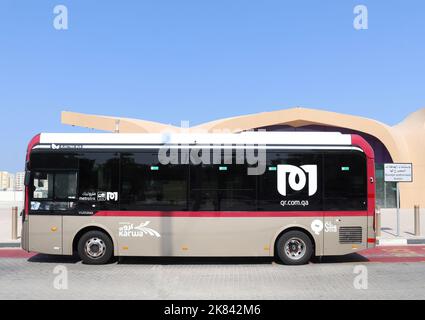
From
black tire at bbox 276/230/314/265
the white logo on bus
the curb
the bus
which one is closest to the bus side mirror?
the bus

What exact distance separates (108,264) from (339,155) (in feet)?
19.9

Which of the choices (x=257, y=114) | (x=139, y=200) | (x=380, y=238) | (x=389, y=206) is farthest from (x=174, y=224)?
(x=389, y=206)

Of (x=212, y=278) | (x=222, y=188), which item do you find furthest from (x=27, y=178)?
(x=212, y=278)

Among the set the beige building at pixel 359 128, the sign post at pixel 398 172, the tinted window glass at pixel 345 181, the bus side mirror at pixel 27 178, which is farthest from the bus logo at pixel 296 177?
the beige building at pixel 359 128

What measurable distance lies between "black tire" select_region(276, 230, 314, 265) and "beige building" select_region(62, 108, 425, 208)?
2012 centimetres

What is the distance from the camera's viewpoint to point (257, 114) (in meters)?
31.7

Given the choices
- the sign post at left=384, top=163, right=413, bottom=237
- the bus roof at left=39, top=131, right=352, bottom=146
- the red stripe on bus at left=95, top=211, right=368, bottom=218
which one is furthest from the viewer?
the sign post at left=384, top=163, right=413, bottom=237

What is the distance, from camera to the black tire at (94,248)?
413 inches

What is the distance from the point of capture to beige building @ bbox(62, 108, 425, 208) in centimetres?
3130

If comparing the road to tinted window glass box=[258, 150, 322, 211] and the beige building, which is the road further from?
the beige building

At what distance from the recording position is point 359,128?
31344mm

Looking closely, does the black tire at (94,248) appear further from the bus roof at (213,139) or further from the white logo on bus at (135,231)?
the bus roof at (213,139)

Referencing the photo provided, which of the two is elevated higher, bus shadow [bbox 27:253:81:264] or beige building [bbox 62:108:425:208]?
beige building [bbox 62:108:425:208]

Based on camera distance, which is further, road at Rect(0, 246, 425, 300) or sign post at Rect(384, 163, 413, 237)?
sign post at Rect(384, 163, 413, 237)
